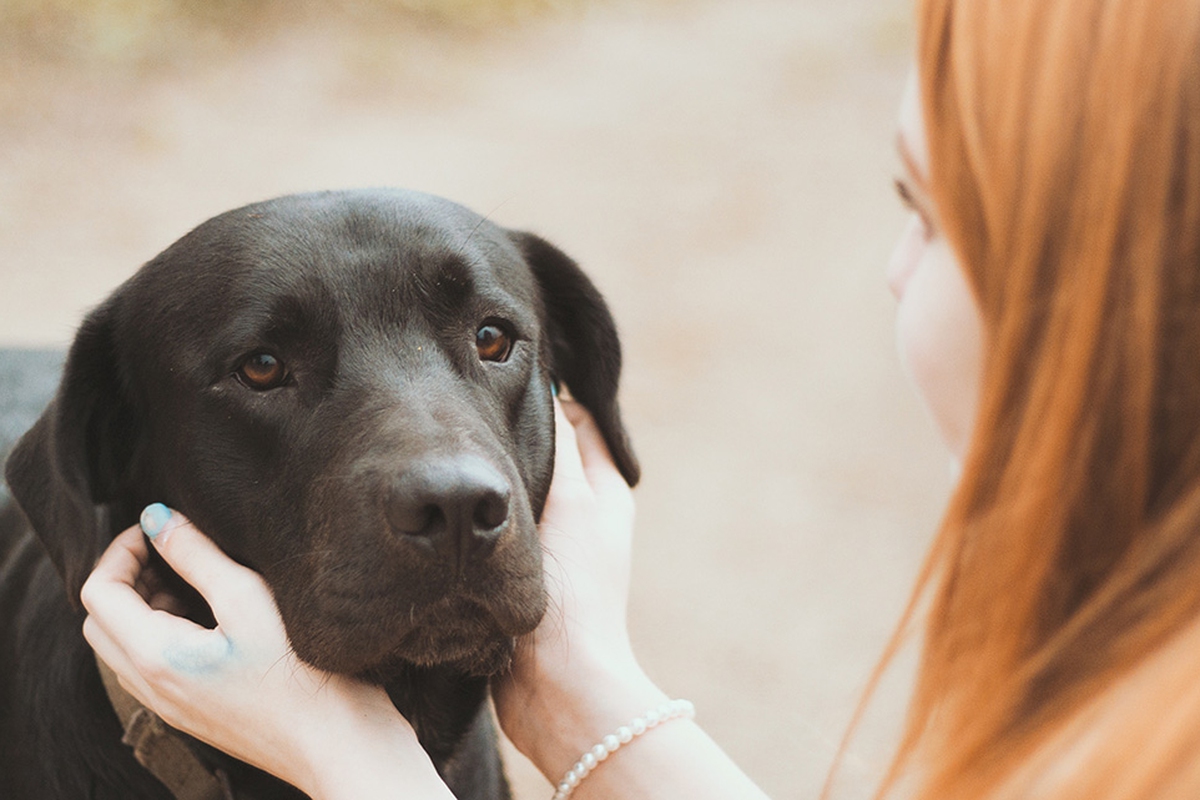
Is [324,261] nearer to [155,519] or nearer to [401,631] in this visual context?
[155,519]

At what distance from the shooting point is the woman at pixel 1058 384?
3.47 feet

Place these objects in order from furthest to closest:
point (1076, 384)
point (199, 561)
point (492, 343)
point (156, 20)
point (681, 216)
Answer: point (156, 20) < point (681, 216) < point (492, 343) < point (199, 561) < point (1076, 384)

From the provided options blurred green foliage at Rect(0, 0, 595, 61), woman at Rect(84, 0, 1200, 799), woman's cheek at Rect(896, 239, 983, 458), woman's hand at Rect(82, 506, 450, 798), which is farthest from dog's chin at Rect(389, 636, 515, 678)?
blurred green foliage at Rect(0, 0, 595, 61)

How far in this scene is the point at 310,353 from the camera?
73.2 inches

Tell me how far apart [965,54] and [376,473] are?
970 millimetres

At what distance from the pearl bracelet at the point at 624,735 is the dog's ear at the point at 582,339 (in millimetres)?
561

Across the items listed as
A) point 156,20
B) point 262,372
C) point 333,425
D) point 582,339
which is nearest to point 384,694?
point 333,425

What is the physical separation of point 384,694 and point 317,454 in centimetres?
39

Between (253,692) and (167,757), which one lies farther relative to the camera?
(167,757)

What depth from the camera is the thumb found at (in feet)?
5.84

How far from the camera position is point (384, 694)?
70.8 inches

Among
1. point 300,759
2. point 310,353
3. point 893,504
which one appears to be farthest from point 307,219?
point 893,504

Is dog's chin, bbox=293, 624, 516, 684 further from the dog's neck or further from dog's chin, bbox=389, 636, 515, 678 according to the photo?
the dog's neck

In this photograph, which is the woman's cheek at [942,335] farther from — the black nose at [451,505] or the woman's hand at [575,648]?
the woman's hand at [575,648]
